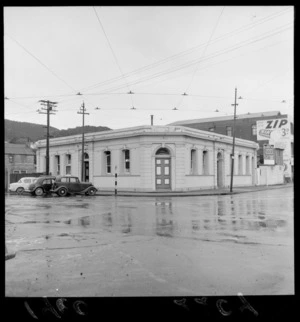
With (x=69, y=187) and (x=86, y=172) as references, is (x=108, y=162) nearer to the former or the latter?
Result: (x=86, y=172)

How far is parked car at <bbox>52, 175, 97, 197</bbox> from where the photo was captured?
2698cm

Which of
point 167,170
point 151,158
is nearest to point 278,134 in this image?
point 167,170

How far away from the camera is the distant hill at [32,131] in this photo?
49.5m

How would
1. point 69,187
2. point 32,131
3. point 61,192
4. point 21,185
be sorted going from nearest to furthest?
point 61,192 → point 69,187 → point 21,185 → point 32,131

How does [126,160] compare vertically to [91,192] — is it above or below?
above

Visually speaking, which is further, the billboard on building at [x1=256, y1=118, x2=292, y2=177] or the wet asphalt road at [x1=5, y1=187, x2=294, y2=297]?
the billboard on building at [x1=256, y1=118, x2=292, y2=177]

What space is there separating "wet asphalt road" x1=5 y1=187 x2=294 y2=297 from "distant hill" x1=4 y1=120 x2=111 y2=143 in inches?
1316

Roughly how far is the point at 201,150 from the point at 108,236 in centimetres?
2512

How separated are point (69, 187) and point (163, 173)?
8233mm

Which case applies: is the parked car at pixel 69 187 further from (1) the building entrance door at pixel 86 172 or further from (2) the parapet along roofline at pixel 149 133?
(1) the building entrance door at pixel 86 172

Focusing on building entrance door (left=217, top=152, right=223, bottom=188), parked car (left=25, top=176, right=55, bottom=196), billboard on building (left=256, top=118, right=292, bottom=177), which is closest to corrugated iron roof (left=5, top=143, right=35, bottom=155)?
parked car (left=25, top=176, right=55, bottom=196)

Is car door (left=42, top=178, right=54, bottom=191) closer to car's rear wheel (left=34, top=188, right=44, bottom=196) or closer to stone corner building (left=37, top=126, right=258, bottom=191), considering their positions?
car's rear wheel (left=34, top=188, right=44, bottom=196)

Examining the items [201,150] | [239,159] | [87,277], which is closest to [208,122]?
[239,159]

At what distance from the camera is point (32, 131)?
64.1 m
